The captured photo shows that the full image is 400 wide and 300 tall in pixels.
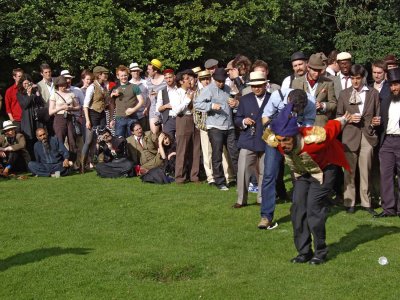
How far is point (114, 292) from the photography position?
807cm

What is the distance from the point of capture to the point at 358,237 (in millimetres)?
10242

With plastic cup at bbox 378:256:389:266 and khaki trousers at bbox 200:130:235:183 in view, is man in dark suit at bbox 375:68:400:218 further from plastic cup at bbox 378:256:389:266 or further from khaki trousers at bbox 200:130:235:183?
khaki trousers at bbox 200:130:235:183

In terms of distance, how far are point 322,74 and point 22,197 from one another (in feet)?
18.7

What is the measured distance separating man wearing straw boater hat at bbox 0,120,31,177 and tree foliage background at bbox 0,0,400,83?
34.7 feet

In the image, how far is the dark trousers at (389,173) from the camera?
11617mm

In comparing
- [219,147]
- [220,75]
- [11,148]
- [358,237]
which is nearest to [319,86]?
[220,75]

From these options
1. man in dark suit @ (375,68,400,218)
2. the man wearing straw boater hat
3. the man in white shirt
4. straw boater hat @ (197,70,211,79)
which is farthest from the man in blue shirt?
the man wearing straw boater hat

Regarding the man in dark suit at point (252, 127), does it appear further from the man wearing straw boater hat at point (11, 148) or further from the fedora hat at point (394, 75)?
the man wearing straw boater hat at point (11, 148)

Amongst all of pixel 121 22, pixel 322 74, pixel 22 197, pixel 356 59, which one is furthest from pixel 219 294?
pixel 356 59

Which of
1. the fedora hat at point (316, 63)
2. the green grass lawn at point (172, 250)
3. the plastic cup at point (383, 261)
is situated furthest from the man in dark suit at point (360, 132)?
the plastic cup at point (383, 261)

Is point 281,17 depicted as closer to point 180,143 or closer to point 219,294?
point 180,143

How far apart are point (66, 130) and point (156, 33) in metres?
13.4

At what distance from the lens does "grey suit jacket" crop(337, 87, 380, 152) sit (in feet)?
38.6

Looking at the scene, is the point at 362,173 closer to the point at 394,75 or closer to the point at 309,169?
the point at 394,75
